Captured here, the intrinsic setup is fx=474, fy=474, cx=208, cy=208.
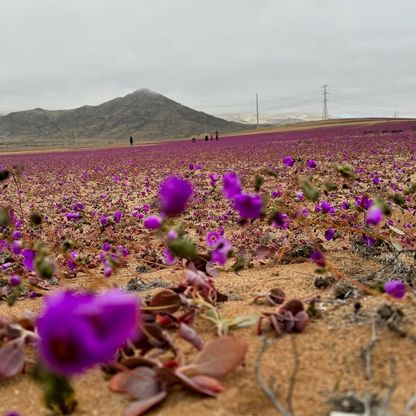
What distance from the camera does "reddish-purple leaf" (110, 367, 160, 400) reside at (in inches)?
53.6

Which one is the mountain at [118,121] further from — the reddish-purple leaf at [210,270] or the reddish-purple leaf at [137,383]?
the reddish-purple leaf at [137,383]

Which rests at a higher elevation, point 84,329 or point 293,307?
point 84,329

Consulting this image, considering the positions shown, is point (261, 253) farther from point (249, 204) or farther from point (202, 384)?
point (202, 384)

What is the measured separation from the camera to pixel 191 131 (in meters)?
119

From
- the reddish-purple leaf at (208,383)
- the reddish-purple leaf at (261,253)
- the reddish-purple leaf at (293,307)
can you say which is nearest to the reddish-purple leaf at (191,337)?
the reddish-purple leaf at (208,383)

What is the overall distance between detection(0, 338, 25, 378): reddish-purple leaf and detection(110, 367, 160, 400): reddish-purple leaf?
0.37m

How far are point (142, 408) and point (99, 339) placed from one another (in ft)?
2.00

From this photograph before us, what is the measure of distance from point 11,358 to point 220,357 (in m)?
0.71

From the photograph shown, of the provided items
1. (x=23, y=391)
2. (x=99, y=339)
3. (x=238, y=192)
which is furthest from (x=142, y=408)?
(x=238, y=192)

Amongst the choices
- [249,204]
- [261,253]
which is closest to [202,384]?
[249,204]

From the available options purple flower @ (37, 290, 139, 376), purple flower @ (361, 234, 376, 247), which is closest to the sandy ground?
purple flower @ (37, 290, 139, 376)

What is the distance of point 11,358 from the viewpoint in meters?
1.57

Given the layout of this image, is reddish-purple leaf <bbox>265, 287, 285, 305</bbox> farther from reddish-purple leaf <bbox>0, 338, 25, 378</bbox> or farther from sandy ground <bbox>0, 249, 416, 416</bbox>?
reddish-purple leaf <bbox>0, 338, 25, 378</bbox>

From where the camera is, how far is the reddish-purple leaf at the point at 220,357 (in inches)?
55.1
